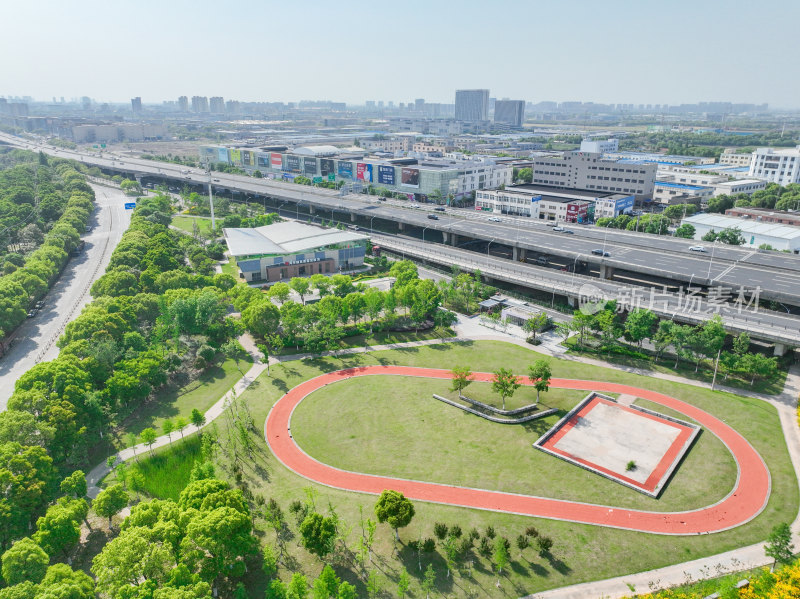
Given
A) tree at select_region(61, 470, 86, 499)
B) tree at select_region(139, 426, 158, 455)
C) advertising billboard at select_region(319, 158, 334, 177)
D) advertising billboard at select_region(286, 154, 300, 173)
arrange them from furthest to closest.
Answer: advertising billboard at select_region(286, 154, 300, 173) < advertising billboard at select_region(319, 158, 334, 177) < tree at select_region(139, 426, 158, 455) < tree at select_region(61, 470, 86, 499)

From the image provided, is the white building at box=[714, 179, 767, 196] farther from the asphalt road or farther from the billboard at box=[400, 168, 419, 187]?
the billboard at box=[400, 168, 419, 187]

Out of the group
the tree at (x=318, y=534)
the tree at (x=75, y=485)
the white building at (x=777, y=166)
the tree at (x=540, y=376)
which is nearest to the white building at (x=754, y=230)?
the white building at (x=777, y=166)

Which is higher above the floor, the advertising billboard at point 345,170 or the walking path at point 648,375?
the advertising billboard at point 345,170

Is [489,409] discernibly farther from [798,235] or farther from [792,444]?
[798,235]

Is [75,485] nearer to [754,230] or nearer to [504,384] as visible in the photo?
[504,384]

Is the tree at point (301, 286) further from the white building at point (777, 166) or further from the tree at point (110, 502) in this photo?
the white building at point (777, 166)

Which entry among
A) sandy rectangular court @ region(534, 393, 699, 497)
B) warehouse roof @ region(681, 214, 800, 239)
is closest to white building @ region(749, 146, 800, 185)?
warehouse roof @ region(681, 214, 800, 239)

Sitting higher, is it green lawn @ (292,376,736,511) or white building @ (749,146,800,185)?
white building @ (749,146,800,185)
